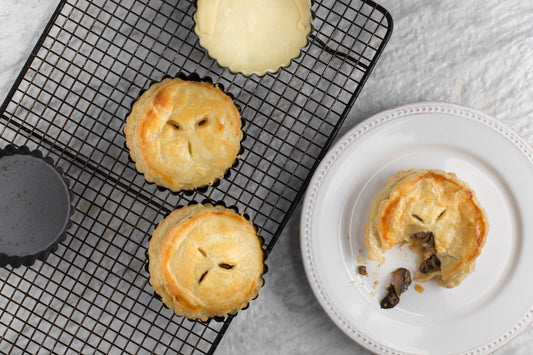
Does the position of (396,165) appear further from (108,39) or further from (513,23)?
(108,39)

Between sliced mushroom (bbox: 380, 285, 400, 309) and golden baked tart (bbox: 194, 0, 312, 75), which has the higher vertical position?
golden baked tart (bbox: 194, 0, 312, 75)

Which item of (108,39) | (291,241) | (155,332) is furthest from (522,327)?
(108,39)

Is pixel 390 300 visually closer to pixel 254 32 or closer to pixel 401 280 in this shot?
pixel 401 280

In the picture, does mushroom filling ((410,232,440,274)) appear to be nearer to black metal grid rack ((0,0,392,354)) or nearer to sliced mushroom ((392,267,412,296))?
sliced mushroom ((392,267,412,296))

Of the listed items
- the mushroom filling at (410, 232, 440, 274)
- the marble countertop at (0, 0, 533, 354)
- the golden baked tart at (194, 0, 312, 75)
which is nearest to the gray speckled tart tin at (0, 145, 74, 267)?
the golden baked tart at (194, 0, 312, 75)

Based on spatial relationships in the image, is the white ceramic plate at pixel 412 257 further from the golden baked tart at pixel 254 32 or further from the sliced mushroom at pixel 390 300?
the golden baked tart at pixel 254 32

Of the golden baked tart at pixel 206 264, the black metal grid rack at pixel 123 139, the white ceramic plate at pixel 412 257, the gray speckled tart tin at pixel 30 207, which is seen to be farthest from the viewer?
the black metal grid rack at pixel 123 139

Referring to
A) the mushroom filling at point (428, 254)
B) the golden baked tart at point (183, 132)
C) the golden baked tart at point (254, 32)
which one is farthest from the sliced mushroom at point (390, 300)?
the golden baked tart at point (254, 32)
